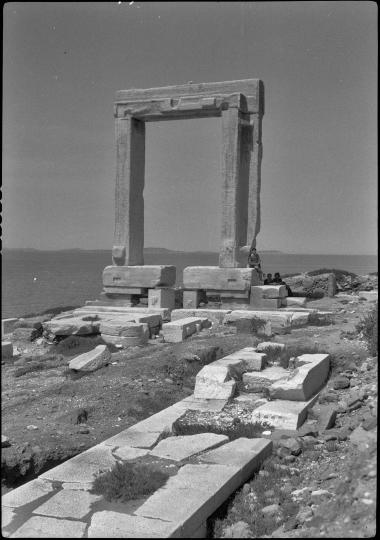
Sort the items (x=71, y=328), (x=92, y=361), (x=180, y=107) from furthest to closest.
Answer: (x=180, y=107)
(x=71, y=328)
(x=92, y=361)

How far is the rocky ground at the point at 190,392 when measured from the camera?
180 inches

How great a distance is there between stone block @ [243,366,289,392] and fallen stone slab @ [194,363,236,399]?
0.28 m

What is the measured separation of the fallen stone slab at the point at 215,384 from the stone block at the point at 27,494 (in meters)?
3.23

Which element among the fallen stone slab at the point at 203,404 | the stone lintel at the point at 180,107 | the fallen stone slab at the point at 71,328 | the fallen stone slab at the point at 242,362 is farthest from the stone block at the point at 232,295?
the fallen stone slab at the point at 203,404

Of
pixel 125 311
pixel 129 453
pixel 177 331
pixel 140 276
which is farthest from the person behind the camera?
pixel 140 276

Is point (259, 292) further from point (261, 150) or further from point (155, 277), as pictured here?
point (261, 150)

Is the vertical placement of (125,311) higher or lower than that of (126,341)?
higher

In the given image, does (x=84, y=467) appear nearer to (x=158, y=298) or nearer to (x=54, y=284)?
(x=158, y=298)

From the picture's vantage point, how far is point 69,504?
4.63 meters

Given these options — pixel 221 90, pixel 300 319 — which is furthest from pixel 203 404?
pixel 221 90

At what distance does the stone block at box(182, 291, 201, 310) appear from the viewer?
15.1m

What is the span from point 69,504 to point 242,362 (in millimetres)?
4733

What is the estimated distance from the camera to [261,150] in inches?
609

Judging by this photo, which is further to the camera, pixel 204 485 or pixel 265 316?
pixel 265 316
